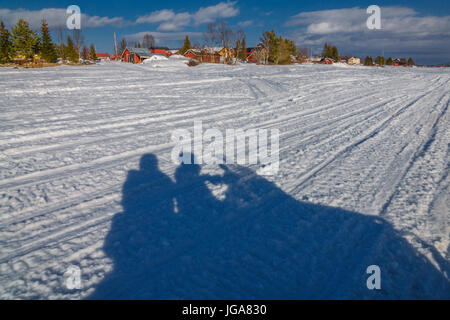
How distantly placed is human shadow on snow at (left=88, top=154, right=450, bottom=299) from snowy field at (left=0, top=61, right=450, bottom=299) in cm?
1

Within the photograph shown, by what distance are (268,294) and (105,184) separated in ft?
10.0

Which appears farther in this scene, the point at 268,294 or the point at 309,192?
the point at 309,192

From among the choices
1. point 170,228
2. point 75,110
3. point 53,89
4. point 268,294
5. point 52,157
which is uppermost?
point 53,89

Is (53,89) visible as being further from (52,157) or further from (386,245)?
(386,245)

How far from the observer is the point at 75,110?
27.4ft

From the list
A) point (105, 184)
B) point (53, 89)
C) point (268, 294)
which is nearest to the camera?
point (268, 294)

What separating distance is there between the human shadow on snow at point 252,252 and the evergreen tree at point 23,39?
3705 cm

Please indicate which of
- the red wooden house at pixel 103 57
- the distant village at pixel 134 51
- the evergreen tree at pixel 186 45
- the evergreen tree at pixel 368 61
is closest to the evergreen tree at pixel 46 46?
the distant village at pixel 134 51

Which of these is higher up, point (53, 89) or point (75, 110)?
point (53, 89)

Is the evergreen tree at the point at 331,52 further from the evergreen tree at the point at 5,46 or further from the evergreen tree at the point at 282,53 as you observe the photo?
the evergreen tree at the point at 5,46

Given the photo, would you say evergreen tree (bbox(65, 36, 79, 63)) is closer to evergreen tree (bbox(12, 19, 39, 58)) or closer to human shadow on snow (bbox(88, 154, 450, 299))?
evergreen tree (bbox(12, 19, 39, 58))

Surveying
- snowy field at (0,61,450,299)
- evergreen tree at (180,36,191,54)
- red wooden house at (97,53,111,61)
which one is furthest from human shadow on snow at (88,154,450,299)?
red wooden house at (97,53,111,61)

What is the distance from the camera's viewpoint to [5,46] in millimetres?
28875

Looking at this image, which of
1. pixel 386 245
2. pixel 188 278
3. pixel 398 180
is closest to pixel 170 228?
pixel 188 278
